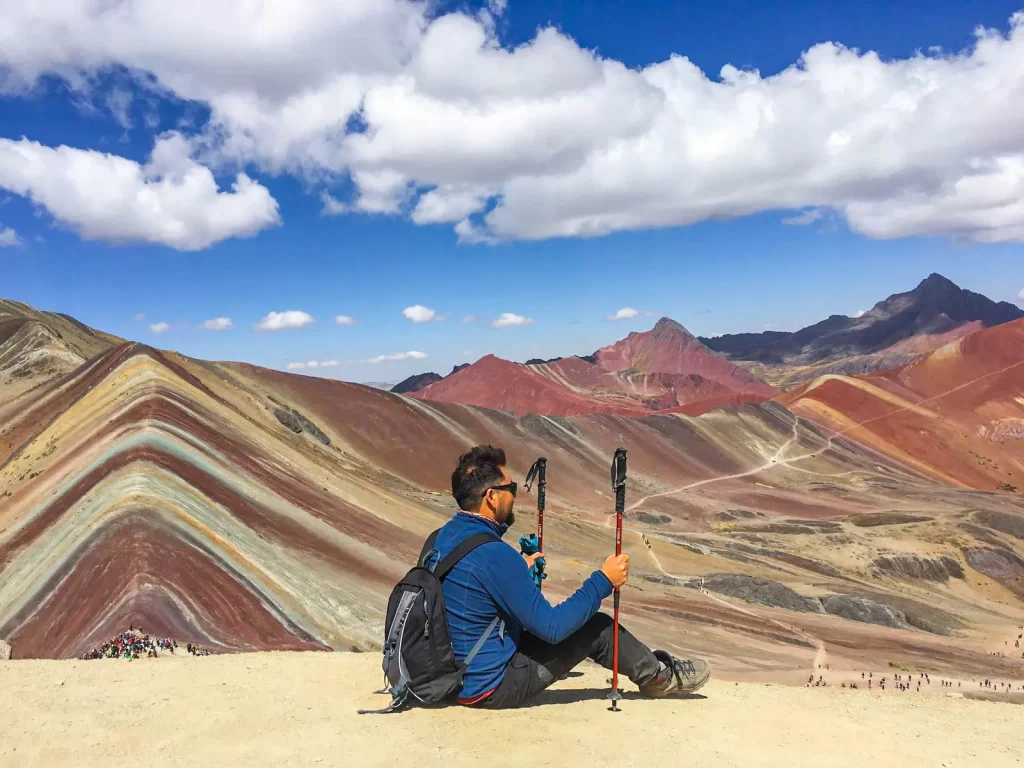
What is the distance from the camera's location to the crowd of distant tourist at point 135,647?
28.9 feet

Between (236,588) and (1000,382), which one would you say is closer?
(236,588)

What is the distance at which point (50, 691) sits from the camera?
5.43m

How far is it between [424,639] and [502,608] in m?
0.55

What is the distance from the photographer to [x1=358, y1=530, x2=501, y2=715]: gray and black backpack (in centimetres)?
454

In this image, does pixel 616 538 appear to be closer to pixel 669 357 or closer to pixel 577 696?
pixel 577 696

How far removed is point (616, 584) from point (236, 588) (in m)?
9.13

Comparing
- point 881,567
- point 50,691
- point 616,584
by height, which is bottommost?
point 881,567

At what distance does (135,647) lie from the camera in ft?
29.4

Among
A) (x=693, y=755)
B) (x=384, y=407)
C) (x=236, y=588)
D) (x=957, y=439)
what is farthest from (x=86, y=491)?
(x=957, y=439)

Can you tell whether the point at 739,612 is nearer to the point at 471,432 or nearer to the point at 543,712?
the point at 543,712

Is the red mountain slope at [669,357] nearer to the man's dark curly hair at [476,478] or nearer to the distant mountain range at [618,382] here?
the distant mountain range at [618,382]

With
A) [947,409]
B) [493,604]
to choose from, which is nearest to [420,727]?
[493,604]

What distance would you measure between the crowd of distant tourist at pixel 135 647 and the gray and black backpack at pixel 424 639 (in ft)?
→ 17.7

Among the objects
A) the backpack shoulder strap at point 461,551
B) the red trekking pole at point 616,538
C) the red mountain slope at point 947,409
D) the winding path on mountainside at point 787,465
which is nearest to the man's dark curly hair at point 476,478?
the backpack shoulder strap at point 461,551
